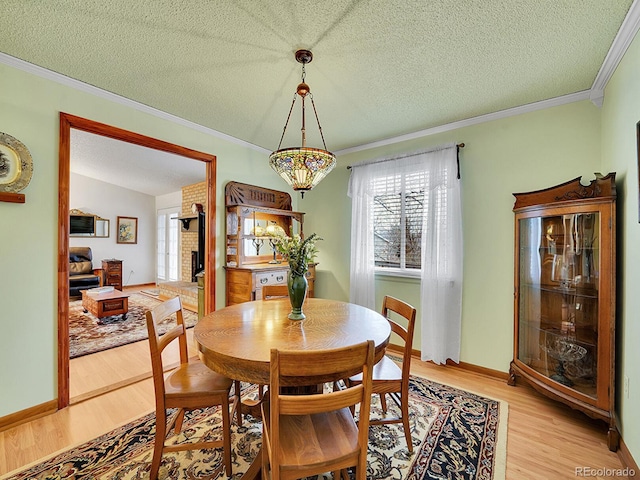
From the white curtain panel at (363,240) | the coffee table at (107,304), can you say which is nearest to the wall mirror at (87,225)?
the coffee table at (107,304)

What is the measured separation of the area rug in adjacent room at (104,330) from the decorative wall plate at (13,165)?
209cm

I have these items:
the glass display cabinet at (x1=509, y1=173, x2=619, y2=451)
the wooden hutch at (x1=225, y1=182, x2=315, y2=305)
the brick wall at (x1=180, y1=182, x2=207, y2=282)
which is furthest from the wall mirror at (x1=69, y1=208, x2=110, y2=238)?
the glass display cabinet at (x1=509, y1=173, x2=619, y2=451)

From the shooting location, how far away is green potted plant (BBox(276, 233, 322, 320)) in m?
1.77

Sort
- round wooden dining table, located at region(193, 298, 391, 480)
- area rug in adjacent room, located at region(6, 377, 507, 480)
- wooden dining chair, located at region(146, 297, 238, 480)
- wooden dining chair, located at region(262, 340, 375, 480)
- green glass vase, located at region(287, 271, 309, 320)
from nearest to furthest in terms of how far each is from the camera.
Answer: wooden dining chair, located at region(262, 340, 375, 480) → round wooden dining table, located at region(193, 298, 391, 480) → wooden dining chair, located at region(146, 297, 238, 480) → area rug in adjacent room, located at region(6, 377, 507, 480) → green glass vase, located at region(287, 271, 309, 320)

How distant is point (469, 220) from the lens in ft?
9.37

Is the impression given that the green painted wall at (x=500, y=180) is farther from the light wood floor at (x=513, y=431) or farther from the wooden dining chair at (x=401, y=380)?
the wooden dining chair at (x=401, y=380)

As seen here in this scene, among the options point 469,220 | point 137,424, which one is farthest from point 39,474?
point 469,220

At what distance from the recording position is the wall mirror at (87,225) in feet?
22.2

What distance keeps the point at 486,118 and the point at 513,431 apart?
8.58 feet

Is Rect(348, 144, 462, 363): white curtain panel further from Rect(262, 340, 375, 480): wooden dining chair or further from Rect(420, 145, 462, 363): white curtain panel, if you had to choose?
Rect(262, 340, 375, 480): wooden dining chair

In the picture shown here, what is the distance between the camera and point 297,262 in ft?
5.81

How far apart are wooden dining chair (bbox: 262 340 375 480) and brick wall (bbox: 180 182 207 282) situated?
219 inches

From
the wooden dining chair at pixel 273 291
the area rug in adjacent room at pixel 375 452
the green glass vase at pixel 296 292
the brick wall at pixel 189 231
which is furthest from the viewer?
the brick wall at pixel 189 231

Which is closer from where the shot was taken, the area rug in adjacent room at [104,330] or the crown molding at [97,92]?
the crown molding at [97,92]
